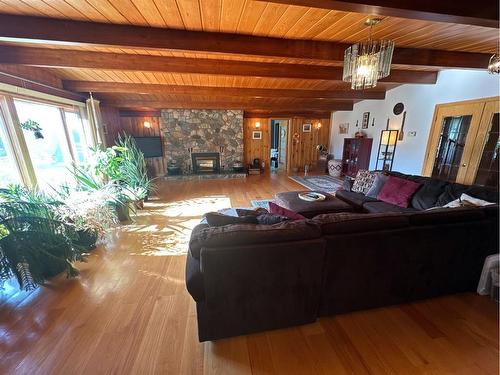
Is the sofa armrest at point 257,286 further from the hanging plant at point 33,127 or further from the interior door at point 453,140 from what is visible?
the interior door at point 453,140

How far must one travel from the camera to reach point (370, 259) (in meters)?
1.53

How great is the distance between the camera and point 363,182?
3.59 m

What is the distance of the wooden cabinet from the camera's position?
233 inches

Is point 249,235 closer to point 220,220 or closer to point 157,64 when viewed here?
point 220,220

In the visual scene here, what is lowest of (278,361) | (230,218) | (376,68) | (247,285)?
(278,361)

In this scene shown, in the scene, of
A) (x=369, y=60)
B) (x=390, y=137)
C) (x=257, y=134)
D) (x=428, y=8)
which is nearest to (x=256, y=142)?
(x=257, y=134)

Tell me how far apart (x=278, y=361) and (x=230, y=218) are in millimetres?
981

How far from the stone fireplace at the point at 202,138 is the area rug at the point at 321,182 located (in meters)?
2.34

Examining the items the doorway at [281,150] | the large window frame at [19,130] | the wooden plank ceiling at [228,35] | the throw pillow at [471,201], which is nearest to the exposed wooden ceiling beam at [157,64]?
the wooden plank ceiling at [228,35]

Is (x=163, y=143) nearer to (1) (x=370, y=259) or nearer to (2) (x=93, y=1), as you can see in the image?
(2) (x=93, y=1)

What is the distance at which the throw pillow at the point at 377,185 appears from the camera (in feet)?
10.7

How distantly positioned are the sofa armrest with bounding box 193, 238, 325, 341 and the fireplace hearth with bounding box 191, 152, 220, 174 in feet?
19.9

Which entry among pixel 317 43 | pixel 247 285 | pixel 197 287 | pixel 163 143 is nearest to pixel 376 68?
pixel 317 43

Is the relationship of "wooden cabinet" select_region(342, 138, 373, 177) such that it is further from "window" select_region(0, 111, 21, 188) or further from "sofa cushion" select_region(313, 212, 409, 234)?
"window" select_region(0, 111, 21, 188)
